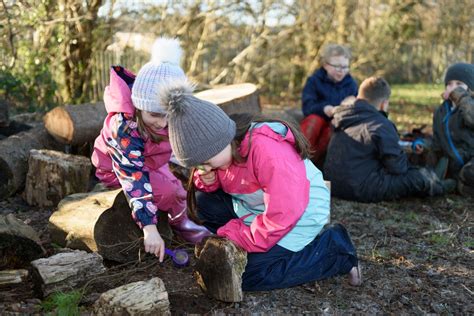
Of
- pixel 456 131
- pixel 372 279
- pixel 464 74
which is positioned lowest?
pixel 372 279

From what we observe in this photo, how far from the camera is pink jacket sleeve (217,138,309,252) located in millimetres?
2623

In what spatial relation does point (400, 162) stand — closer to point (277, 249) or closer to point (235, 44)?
point (277, 249)

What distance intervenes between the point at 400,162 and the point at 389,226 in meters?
0.88

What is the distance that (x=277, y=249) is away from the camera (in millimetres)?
2887

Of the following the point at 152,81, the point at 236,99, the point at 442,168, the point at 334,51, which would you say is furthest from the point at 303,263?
the point at 334,51

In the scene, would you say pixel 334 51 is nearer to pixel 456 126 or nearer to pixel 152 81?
pixel 456 126

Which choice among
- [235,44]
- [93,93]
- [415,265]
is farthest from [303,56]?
[415,265]

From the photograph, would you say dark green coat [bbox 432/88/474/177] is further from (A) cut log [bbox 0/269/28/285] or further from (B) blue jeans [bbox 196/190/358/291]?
(A) cut log [bbox 0/269/28/285]

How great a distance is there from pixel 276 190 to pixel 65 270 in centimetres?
110

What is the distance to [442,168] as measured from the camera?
17.0ft

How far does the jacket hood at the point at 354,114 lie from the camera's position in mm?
4820

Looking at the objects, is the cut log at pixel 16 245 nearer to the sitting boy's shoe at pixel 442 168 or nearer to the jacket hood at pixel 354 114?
the jacket hood at pixel 354 114

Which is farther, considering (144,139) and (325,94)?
(325,94)

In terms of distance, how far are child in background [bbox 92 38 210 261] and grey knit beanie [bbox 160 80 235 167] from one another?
0.28 meters
